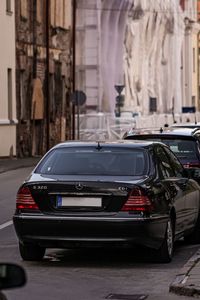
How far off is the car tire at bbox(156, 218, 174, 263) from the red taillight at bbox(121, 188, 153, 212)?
1.94ft

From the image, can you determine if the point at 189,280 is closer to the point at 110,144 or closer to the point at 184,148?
the point at 110,144

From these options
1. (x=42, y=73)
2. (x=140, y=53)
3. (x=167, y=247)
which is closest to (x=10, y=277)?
(x=167, y=247)

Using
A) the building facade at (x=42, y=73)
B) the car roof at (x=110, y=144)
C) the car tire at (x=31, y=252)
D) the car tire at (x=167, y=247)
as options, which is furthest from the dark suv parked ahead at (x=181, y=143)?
the building facade at (x=42, y=73)

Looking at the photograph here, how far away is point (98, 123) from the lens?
159 feet

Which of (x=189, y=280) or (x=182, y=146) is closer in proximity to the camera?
(x=189, y=280)

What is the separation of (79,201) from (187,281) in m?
1.68

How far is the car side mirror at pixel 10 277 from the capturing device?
4223mm

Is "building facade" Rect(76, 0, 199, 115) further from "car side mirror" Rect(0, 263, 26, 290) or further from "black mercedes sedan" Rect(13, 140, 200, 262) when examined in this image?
"car side mirror" Rect(0, 263, 26, 290)

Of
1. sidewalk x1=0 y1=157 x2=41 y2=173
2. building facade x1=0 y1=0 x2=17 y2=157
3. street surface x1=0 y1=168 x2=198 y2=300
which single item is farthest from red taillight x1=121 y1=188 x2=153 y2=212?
building facade x1=0 y1=0 x2=17 y2=157

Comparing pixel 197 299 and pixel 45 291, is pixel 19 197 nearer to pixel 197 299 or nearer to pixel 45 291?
pixel 45 291

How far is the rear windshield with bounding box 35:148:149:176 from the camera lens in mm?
10414

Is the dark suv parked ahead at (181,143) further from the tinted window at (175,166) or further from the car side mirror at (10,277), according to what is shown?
the car side mirror at (10,277)

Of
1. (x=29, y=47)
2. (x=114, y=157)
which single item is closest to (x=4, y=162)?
(x=29, y=47)

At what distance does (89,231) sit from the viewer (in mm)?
9859
